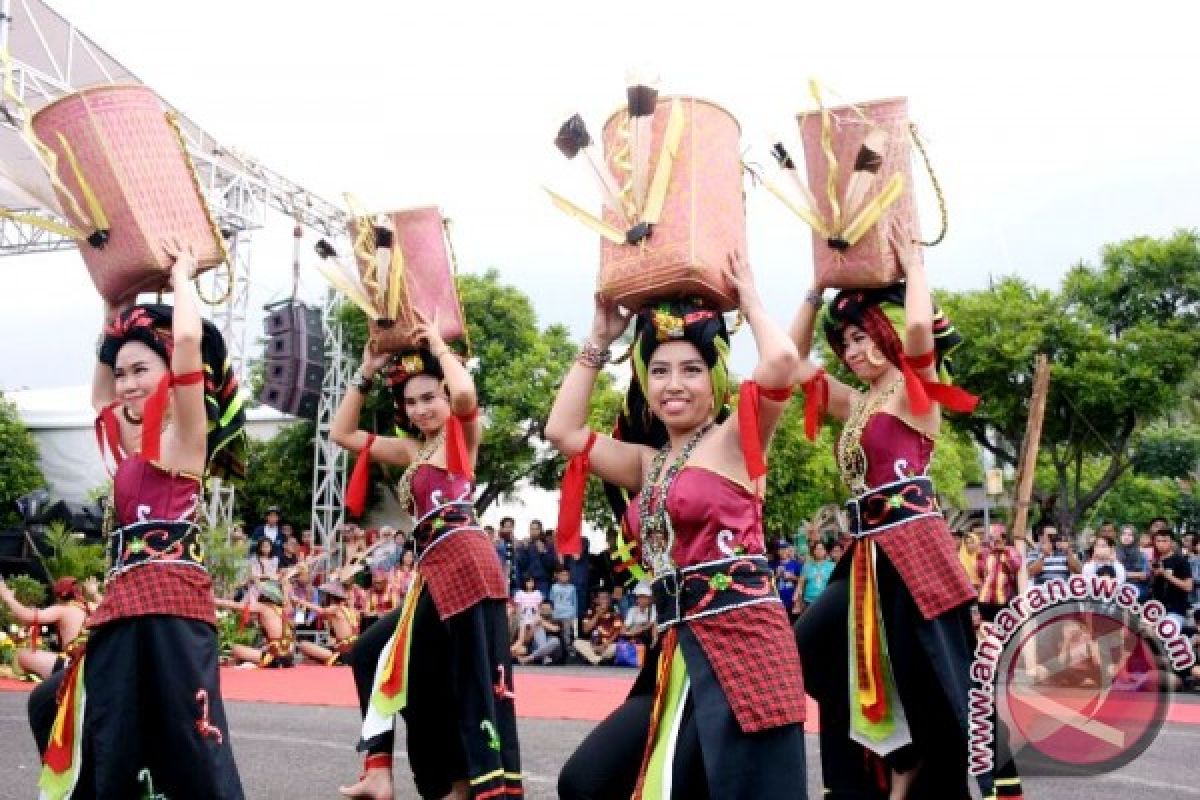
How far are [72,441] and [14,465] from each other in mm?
1615

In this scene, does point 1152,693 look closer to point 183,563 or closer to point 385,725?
point 385,725

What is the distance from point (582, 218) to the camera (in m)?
3.32

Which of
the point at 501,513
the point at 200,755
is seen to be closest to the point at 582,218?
the point at 200,755

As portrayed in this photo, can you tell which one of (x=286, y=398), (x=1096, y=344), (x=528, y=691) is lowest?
(x=528, y=691)

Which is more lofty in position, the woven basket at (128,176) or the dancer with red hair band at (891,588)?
the woven basket at (128,176)

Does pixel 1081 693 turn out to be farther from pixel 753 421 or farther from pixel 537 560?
pixel 537 560

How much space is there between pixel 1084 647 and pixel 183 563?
10.8 ft

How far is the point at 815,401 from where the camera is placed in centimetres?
426

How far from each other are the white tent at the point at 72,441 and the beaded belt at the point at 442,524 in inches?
830

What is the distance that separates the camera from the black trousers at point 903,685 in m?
4.03

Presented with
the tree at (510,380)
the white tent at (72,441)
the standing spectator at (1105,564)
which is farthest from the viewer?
the white tent at (72,441)

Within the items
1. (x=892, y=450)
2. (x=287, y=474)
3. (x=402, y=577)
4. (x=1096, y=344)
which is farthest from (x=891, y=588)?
(x=1096, y=344)

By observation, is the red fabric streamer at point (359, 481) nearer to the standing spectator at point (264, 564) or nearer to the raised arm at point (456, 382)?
the raised arm at point (456, 382)

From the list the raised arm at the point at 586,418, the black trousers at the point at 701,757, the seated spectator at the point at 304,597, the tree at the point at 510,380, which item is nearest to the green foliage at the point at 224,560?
the seated spectator at the point at 304,597
